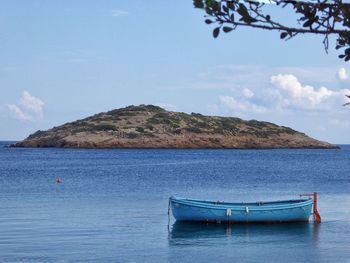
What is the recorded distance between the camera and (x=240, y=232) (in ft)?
109

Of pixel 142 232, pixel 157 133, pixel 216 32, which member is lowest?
pixel 142 232

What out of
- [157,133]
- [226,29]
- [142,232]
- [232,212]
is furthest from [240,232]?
[157,133]

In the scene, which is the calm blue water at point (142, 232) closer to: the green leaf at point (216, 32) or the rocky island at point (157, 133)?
the green leaf at point (216, 32)

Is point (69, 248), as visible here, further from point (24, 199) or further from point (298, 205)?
point (24, 199)

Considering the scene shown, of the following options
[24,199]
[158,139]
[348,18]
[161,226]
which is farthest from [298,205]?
[158,139]

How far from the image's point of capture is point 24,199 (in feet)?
→ 165

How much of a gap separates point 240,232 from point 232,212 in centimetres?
169

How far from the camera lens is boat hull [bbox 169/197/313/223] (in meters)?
34.9

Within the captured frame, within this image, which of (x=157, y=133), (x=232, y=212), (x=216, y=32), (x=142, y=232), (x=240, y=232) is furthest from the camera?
(x=157, y=133)

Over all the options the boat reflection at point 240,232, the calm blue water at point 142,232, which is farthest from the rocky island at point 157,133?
the boat reflection at point 240,232

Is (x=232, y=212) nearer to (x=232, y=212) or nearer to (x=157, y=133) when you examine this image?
(x=232, y=212)

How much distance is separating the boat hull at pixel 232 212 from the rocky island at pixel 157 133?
476ft

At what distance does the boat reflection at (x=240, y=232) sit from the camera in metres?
31.6

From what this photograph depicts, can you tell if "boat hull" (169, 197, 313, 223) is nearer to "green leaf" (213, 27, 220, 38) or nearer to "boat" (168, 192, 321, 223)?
"boat" (168, 192, 321, 223)
